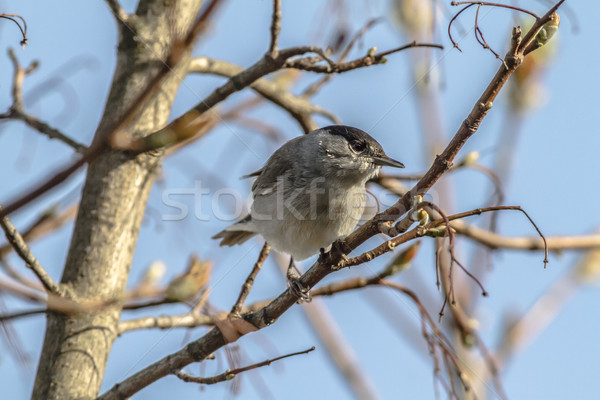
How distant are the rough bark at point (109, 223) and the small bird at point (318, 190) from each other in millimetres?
928

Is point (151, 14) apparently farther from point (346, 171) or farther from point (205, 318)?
point (205, 318)

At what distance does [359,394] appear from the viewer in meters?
4.07

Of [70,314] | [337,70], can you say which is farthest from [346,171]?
[70,314]

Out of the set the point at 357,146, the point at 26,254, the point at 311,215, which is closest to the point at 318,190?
the point at 311,215

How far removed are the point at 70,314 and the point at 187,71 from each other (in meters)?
1.64

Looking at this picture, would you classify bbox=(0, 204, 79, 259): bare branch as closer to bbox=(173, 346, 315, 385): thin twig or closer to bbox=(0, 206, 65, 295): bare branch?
bbox=(0, 206, 65, 295): bare branch

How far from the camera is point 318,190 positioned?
4.17m

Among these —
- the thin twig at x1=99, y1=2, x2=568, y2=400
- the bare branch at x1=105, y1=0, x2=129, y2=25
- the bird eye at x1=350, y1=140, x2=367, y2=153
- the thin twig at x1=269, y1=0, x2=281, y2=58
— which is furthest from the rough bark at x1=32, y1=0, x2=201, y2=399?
the bird eye at x1=350, y1=140, x2=367, y2=153

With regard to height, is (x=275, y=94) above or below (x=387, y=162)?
above

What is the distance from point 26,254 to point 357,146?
2277 millimetres

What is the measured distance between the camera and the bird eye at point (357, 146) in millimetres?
4297

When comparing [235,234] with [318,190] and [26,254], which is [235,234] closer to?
[318,190]

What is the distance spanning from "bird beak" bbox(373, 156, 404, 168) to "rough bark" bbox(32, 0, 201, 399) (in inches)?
53.8

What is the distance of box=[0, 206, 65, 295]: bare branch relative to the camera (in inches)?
105
